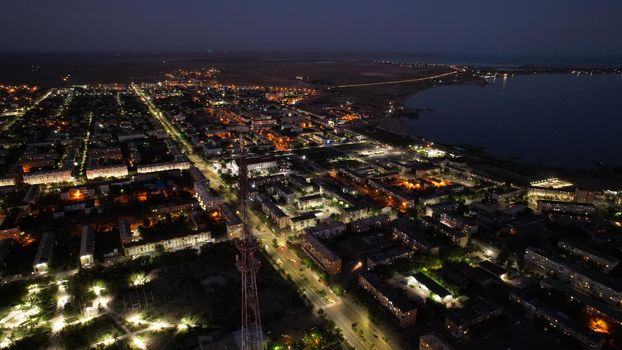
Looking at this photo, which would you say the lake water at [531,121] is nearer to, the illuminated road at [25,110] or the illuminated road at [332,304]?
the illuminated road at [332,304]

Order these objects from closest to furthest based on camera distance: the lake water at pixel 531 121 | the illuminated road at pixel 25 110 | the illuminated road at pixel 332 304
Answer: the illuminated road at pixel 332 304, the lake water at pixel 531 121, the illuminated road at pixel 25 110

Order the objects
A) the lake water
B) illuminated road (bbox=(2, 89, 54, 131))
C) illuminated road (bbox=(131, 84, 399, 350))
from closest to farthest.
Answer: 1. illuminated road (bbox=(131, 84, 399, 350))
2. the lake water
3. illuminated road (bbox=(2, 89, 54, 131))

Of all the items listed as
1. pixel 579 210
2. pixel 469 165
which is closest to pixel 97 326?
pixel 579 210

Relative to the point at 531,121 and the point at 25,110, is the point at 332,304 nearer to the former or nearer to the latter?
the point at 531,121

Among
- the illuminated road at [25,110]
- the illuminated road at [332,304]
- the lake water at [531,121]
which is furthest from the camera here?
the illuminated road at [25,110]

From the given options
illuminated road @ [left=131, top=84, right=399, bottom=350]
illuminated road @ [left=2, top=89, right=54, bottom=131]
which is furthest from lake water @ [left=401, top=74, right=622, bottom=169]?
illuminated road @ [left=2, top=89, right=54, bottom=131]

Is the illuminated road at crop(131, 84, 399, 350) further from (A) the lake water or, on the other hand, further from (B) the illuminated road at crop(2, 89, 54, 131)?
(B) the illuminated road at crop(2, 89, 54, 131)

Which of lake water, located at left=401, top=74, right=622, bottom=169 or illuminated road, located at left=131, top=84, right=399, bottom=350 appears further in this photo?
lake water, located at left=401, top=74, right=622, bottom=169

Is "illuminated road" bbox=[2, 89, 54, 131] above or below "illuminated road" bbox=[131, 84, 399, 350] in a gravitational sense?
above

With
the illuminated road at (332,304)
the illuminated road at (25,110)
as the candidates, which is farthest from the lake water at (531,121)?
the illuminated road at (25,110)

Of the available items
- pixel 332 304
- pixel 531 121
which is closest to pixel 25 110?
pixel 332 304
